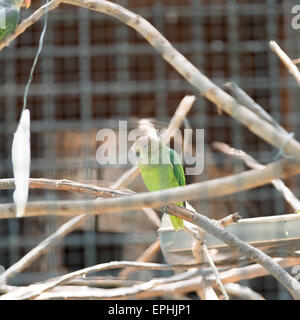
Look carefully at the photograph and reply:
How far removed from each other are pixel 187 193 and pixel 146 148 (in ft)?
2.19

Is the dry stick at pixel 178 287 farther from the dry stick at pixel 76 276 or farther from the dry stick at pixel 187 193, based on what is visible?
the dry stick at pixel 187 193

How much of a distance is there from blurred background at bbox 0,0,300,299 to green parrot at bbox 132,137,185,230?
0.68 metres

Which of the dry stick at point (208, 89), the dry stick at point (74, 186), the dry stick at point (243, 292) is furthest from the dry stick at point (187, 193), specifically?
the dry stick at point (243, 292)

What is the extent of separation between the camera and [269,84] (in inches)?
73.2

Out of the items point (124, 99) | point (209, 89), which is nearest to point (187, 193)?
point (209, 89)

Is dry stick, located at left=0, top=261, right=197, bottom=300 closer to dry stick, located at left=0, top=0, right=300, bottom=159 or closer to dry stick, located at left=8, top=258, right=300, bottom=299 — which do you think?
dry stick, located at left=8, top=258, right=300, bottom=299

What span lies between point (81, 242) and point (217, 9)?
83cm

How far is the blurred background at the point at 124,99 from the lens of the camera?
5.93ft

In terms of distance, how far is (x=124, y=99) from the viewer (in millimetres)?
1976

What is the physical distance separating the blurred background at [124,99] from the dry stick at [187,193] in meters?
1.33

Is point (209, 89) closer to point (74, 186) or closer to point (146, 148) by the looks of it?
point (74, 186)
